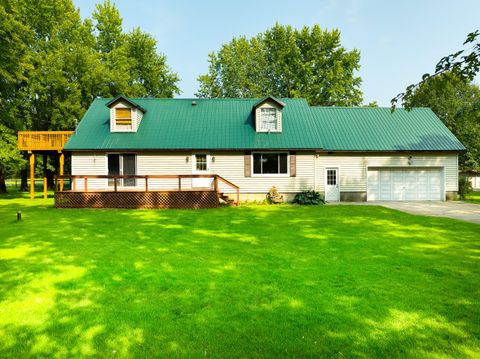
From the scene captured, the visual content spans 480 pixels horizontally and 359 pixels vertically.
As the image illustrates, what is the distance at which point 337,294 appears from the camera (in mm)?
4324

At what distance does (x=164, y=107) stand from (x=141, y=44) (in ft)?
67.3

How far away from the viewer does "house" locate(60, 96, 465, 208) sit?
17.2 m

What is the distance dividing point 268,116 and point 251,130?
139 centimetres

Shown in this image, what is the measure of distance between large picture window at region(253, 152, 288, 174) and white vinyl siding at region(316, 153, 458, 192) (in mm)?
2429

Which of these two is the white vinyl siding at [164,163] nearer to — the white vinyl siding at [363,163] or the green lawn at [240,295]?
the white vinyl siding at [363,163]

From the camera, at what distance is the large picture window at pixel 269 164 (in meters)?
17.5

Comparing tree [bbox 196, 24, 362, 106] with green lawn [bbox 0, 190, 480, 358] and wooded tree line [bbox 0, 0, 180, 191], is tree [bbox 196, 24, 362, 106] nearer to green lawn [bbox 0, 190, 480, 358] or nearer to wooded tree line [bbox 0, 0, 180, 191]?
wooded tree line [bbox 0, 0, 180, 191]

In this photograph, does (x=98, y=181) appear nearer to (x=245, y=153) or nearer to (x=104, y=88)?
(x=245, y=153)

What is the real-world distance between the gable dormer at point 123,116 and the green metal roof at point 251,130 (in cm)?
47

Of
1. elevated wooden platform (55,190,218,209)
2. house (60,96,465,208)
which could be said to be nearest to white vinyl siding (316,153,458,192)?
house (60,96,465,208)

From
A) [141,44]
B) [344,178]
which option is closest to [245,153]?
[344,178]

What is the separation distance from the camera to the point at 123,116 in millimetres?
18078

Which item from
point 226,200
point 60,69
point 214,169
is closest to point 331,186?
point 226,200

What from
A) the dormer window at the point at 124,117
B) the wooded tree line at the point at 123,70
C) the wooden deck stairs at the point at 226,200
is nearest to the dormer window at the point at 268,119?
the wooden deck stairs at the point at 226,200
